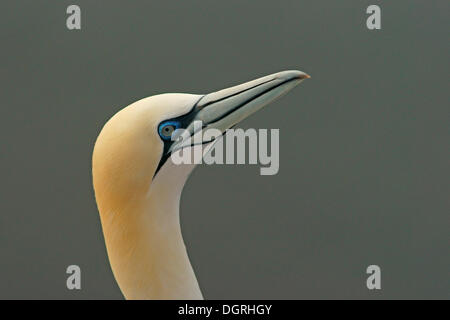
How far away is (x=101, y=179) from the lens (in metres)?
1.60

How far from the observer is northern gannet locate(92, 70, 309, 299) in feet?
5.21

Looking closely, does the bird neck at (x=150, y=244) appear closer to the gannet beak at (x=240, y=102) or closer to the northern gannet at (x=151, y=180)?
the northern gannet at (x=151, y=180)

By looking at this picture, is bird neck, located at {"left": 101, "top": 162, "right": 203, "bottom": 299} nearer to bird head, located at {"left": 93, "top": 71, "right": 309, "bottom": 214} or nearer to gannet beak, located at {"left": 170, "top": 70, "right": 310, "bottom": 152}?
bird head, located at {"left": 93, "top": 71, "right": 309, "bottom": 214}

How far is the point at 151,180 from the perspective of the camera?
1.64 m

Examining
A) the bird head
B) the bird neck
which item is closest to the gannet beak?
the bird head

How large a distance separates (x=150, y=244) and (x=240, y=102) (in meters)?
0.50

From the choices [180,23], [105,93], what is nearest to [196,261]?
[105,93]

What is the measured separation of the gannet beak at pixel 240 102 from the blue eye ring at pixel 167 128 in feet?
0.16

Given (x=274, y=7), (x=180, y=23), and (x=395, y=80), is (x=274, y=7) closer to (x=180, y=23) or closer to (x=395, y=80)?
(x=180, y=23)

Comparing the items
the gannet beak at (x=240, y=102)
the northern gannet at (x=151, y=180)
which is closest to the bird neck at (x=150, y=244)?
the northern gannet at (x=151, y=180)

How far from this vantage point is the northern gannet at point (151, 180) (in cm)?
159

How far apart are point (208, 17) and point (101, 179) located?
7.94 ft

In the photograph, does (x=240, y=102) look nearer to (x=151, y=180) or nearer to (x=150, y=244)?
(x=151, y=180)

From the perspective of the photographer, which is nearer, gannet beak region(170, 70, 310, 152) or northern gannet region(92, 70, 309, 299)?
northern gannet region(92, 70, 309, 299)
